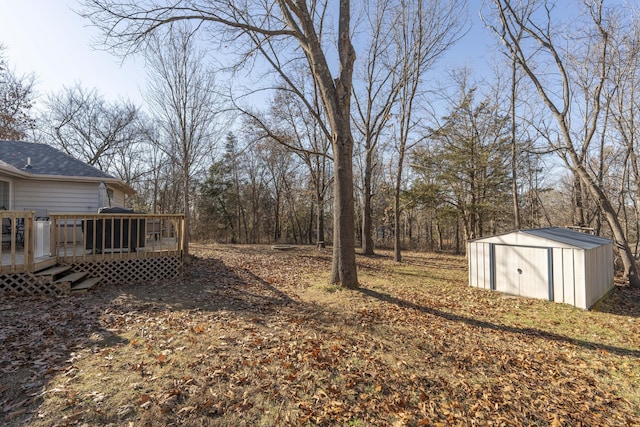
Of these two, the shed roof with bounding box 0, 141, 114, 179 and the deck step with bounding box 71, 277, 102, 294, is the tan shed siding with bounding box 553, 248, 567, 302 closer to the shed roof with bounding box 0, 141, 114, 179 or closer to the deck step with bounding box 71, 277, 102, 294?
the deck step with bounding box 71, 277, 102, 294

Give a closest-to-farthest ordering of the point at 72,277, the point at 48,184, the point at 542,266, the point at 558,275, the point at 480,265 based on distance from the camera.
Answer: the point at 72,277
the point at 558,275
the point at 542,266
the point at 480,265
the point at 48,184

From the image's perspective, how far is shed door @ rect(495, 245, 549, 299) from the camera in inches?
290

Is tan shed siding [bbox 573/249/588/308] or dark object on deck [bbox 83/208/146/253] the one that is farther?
dark object on deck [bbox 83/208/146/253]

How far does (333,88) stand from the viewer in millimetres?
6703

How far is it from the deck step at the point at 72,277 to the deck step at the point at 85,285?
0.12m

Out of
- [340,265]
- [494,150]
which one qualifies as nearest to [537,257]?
[340,265]

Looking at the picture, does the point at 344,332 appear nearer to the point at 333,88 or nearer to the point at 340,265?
the point at 340,265

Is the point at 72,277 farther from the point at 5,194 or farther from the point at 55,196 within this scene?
the point at 5,194

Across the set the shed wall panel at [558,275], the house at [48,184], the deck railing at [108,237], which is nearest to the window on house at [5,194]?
the house at [48,184]

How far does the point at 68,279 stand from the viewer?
5.89 m

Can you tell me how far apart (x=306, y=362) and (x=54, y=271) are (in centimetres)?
602

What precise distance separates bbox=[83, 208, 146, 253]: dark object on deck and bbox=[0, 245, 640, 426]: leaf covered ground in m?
1.14

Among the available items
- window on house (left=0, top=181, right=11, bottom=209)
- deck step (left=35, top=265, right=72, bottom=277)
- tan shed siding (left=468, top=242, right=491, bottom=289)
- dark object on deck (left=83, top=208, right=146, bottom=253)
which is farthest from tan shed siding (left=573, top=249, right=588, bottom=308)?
window on house (left=0, top=181, right=11, bottom=209)

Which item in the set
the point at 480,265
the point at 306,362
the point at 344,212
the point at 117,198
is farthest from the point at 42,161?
the point at 480,265
